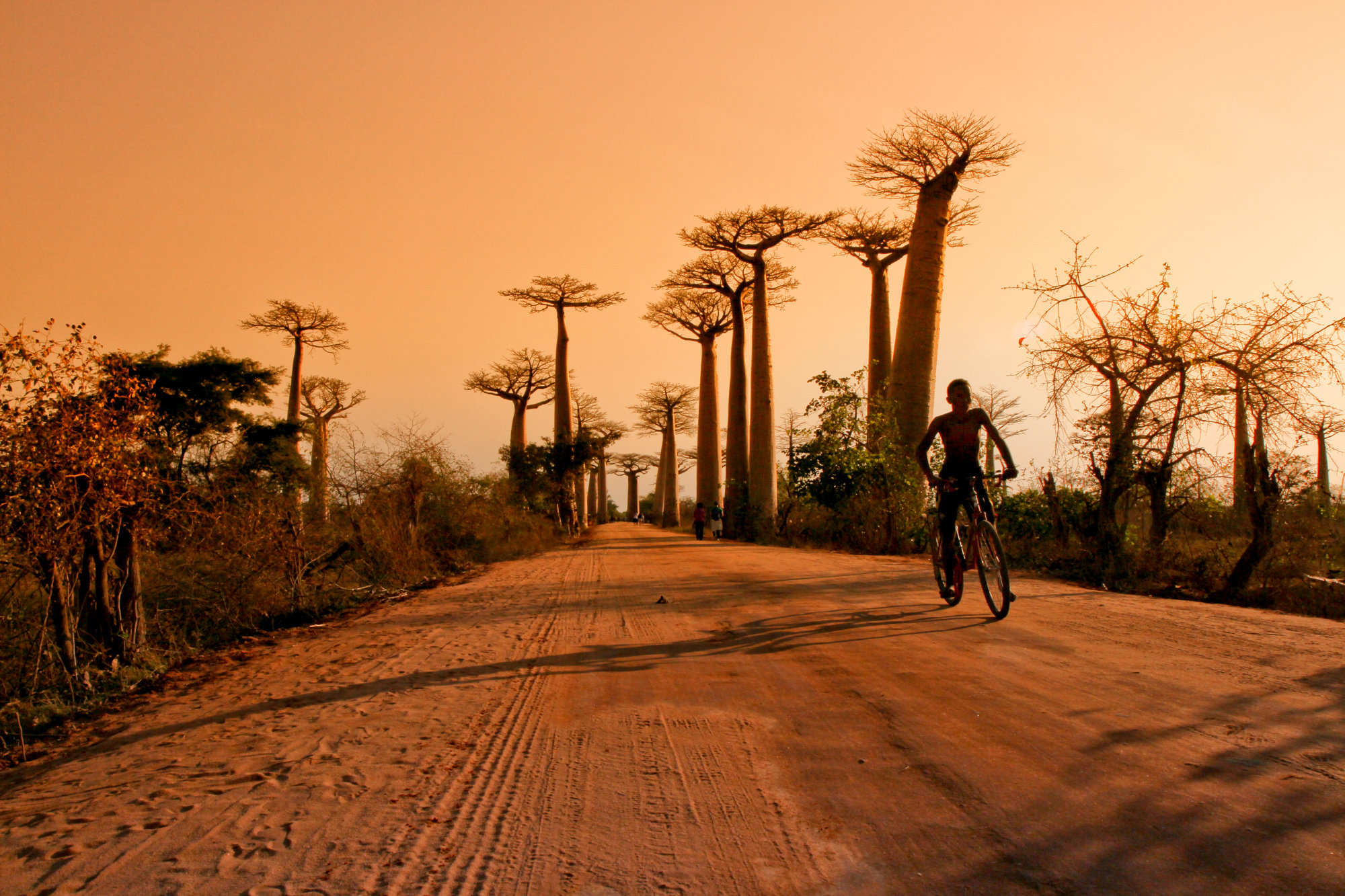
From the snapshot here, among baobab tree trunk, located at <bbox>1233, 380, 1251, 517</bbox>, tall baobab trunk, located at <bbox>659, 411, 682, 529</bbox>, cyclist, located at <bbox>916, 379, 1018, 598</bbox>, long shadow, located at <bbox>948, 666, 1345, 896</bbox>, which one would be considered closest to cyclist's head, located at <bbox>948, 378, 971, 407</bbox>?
cyclist, located at <bbox>916, 379, 1018, 598</bbox>

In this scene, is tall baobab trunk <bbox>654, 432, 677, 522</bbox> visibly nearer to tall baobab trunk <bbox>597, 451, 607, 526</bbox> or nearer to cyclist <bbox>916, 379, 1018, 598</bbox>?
tall baobab trunk <bbox>597, 451, 607, 526</bbox>

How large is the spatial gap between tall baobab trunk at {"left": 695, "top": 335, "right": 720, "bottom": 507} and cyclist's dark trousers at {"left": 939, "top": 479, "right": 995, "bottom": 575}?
27053mm

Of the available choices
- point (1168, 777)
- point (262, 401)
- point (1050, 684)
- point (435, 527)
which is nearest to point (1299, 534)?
point (1050, 684)

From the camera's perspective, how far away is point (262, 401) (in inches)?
827

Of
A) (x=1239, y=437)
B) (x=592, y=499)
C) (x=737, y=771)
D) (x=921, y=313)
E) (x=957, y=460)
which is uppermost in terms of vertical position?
(x=921, y=313)

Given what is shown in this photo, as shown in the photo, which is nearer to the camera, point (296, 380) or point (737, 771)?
point (737, 771)

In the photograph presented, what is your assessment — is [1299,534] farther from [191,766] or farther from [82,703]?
[82,703]

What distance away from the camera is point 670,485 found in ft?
164

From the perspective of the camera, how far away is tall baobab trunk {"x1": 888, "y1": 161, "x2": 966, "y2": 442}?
54.6 feet

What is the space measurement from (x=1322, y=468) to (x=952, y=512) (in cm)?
1084

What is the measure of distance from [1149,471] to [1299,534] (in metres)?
1.53

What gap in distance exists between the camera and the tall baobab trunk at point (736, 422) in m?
27.8

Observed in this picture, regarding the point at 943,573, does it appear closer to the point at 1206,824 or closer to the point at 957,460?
the point at 957,460

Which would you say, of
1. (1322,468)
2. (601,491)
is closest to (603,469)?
(601,491)
